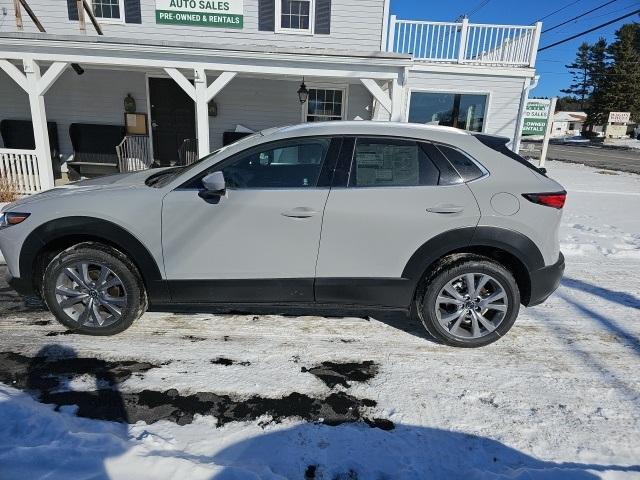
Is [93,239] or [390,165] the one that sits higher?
[390,165]

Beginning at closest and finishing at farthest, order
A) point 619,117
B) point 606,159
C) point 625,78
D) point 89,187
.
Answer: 1. point 89,187
2. point 606,159
3. point 619,117
4. point 625,78

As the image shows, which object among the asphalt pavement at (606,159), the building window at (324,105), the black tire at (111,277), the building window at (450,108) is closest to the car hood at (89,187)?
the black tire at (111,277)

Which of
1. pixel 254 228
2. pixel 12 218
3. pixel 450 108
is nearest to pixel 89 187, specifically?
pixel 12 218

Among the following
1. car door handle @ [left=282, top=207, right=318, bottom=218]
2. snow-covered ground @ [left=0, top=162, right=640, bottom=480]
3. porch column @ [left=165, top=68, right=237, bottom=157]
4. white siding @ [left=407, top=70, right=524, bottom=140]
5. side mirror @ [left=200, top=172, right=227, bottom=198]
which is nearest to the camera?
snow-covered ground @ [left=0, top=162, right=640, bottom=480]

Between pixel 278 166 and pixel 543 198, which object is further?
pixel 278 166

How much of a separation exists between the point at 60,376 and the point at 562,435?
3.16 m

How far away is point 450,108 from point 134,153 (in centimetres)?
819

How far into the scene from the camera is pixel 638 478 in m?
2.03

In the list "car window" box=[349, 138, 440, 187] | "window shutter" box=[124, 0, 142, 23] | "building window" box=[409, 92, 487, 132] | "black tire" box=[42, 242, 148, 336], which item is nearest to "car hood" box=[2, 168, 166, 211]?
"black tire" box=[42, 242, 148, 336]

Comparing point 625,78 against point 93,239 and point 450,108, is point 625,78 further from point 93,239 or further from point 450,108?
point 93,239

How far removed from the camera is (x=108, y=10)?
9773 mm

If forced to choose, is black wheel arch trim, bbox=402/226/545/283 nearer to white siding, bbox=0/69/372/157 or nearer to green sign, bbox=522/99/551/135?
white siding, bbox=0/69/372/157

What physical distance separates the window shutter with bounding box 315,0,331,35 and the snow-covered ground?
28.0 feet

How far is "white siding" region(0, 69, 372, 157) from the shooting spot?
9961mm
